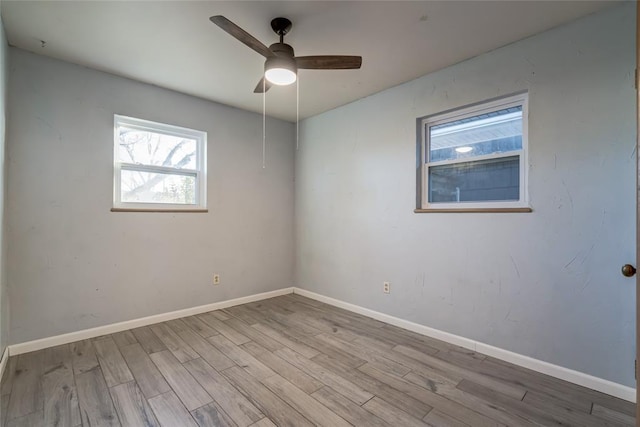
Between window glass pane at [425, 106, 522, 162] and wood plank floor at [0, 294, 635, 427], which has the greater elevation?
window glass pane at [425, 106, 522, 162]

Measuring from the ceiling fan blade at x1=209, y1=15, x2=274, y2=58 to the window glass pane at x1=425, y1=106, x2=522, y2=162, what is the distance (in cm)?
182

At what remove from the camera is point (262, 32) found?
222cm

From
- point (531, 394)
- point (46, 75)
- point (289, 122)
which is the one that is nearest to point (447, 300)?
point (531, 394)

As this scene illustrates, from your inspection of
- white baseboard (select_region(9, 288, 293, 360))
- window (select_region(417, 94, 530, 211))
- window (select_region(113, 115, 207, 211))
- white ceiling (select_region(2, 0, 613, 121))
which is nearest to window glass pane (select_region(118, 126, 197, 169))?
window (select_region(113, 115, 207, 211))

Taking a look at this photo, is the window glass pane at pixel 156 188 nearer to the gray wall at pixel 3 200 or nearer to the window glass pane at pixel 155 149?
the window glass pane at pixel 155 149

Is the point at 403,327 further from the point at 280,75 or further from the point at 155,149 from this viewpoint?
the point at 155,149

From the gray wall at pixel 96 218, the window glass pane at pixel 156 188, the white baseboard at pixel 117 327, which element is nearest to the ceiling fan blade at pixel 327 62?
the gray wall at pixel 96 218

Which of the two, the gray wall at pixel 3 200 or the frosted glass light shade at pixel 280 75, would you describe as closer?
the frosted glass light shade at pixel 280 75

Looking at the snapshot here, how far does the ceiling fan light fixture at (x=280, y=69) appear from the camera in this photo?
1950mm

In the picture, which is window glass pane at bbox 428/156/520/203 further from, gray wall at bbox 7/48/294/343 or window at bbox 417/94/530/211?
gray wall at bbox 7/48/294/343

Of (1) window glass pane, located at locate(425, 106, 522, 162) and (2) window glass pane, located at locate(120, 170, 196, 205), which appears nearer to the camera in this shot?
(1) window glass pane, located at locate(425, 106, 522, 162)

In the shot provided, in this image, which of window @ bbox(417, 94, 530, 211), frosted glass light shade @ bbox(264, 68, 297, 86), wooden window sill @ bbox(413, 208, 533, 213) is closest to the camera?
frosted glass light shade @ bbox(264, 68, 297, 86)

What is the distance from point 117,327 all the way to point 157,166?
1.68 metres

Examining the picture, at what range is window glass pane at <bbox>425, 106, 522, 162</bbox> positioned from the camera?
2.43 m
